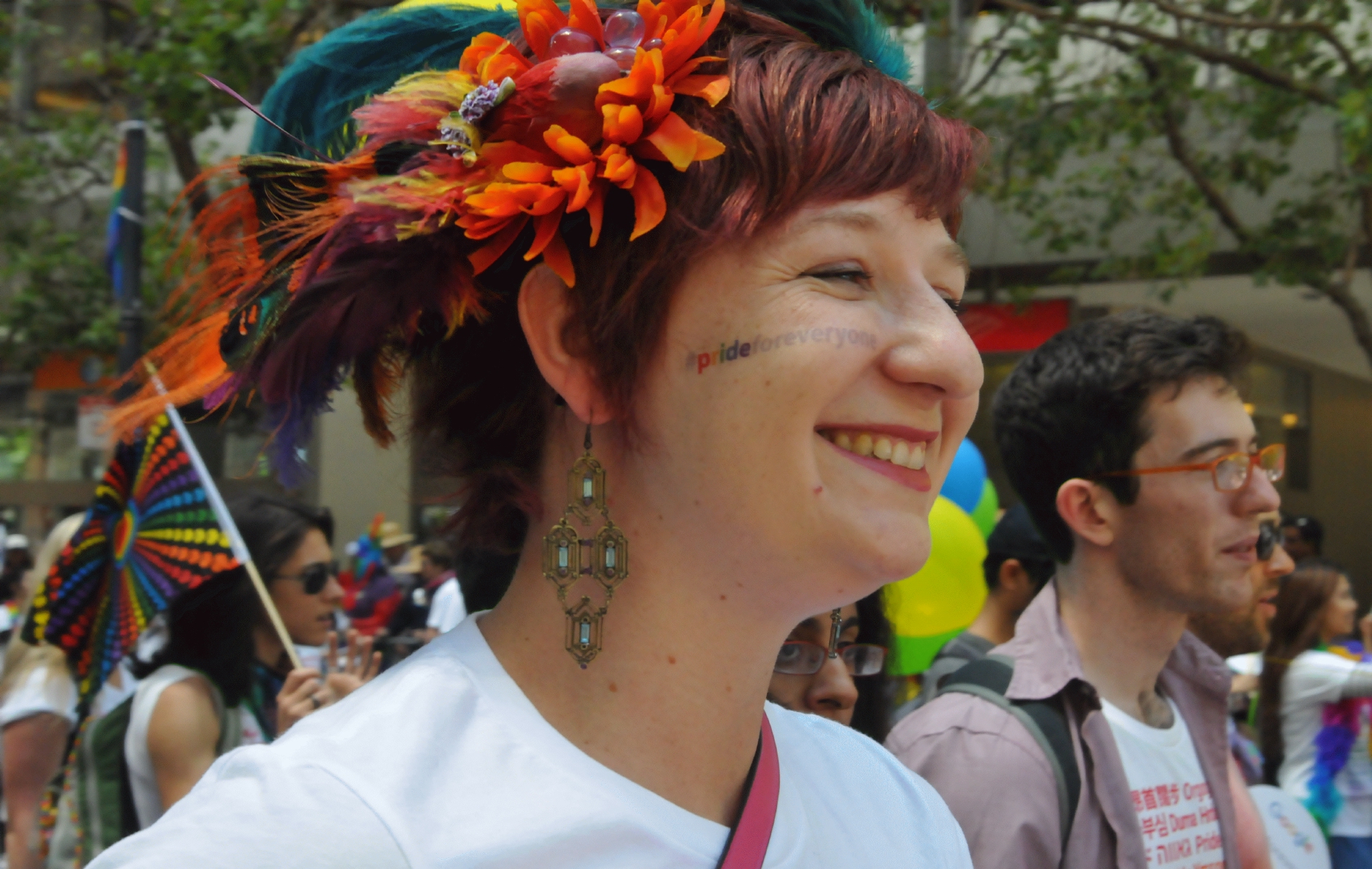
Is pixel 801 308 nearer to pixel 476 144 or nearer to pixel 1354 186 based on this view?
pixel 476 144

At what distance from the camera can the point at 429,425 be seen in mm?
1538

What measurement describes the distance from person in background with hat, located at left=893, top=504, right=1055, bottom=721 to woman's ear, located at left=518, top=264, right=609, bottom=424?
9.10 ft

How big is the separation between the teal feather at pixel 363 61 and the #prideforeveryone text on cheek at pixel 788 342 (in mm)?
558

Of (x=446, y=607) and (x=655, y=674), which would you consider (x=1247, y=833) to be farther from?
(x=446, y=607)

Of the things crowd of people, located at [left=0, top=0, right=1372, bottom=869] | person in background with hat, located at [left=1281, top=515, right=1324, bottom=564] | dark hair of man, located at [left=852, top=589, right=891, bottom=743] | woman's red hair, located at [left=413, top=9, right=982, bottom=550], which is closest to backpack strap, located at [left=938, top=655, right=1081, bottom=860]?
dark hair of man, located at [left=852, top=589, right=891, bottom=743]

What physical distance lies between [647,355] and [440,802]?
0.51 metres

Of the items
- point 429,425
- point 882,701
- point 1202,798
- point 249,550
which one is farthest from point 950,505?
point 429,425

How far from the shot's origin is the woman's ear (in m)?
1.35

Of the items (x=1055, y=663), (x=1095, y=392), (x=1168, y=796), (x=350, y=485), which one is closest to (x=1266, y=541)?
(x=1095, y=392)

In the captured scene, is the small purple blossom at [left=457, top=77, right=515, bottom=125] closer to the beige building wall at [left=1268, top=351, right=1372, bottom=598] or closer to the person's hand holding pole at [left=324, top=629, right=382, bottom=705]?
the person's hand holding pole at [left=324, top=629, right=382, bottom=705]

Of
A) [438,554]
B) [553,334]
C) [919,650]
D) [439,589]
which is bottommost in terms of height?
[438,554]

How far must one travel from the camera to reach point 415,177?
1.32 m

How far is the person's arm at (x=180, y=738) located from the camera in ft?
10.7

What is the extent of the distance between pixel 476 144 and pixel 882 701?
7.29ft
